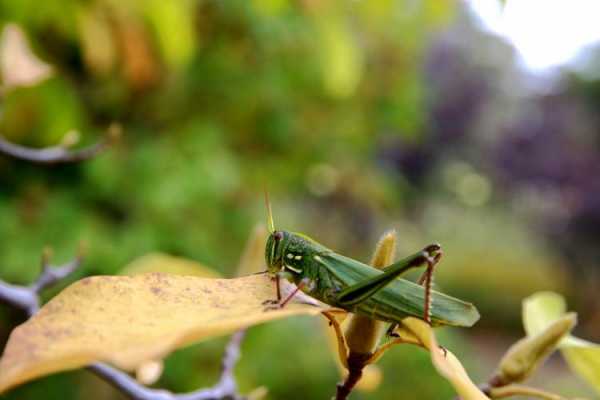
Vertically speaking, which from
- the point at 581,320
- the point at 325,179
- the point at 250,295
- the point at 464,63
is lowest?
the point at 581,320

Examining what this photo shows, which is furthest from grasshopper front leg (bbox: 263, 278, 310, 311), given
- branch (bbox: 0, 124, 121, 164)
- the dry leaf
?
the dry leaf

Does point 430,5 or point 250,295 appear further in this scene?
point 430,5

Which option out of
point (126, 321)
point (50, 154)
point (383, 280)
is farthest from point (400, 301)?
point (50, 154)

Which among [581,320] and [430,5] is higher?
[430,5]

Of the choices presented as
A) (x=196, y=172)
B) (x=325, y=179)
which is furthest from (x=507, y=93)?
(x=196, y=172)

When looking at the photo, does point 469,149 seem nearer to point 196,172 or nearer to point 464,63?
point 464,63

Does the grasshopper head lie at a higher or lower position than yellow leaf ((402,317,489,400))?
lower

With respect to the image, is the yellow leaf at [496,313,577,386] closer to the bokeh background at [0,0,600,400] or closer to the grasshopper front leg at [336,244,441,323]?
the grasshopper front leg at [336,244,441,323]

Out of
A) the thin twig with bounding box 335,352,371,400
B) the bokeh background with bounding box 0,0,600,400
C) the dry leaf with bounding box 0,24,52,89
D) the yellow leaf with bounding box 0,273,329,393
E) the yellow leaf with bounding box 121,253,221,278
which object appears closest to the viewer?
the yellow leaf with bounding box 0,273,329,393

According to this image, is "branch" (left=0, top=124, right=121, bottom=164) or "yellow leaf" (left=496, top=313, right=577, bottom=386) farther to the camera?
"branch" (left=0, top=124, right=121, bottom=164)
